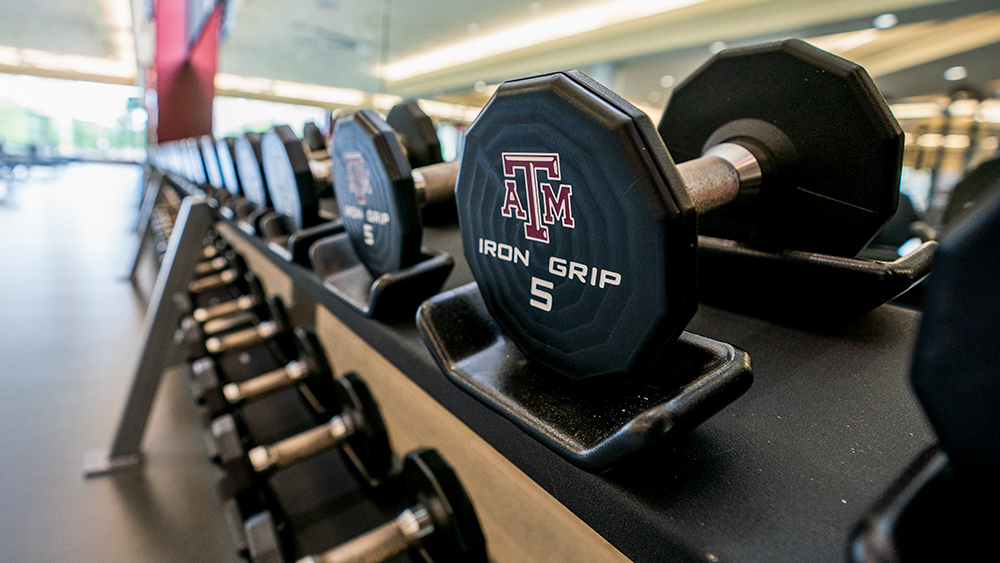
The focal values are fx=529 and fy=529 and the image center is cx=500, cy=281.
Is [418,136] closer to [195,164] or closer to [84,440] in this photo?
[84,440]

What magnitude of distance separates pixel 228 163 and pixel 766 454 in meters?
1.49

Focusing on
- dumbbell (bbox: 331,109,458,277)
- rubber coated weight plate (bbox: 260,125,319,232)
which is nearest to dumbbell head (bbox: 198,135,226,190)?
rubber coated weight plate (bbox: 260,125,319,232)

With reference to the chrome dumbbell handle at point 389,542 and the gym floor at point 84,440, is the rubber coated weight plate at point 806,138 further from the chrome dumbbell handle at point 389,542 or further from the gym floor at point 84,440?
the gym floor at point 84,440

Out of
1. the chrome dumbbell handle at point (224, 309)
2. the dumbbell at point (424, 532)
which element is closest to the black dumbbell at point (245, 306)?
the chrome dumbbell handle at point (224, 309)

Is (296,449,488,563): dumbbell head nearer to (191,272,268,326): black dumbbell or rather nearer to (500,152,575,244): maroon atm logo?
(500,152,575,244): maroon atm logo

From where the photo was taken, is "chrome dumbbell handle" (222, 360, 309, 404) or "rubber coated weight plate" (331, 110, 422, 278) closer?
"rubber coated weight plate" (331, 110, 422, 278)

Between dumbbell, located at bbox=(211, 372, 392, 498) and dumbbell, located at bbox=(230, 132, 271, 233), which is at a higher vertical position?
dumbbell, located at bbox=(230, 132, 271, 233)

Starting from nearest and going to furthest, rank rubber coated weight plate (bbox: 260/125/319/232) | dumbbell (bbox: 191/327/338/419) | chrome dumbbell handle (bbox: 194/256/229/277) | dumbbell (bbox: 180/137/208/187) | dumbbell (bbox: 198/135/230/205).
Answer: rubber coated weight plate (bbox: 260/125/319/232) → dumbbell (bbox: 191/327/338/419) → dumbbell (bbox: 198/135/230/205) → chrome dumbbell handle (bbox: 194/256/229/277) → dumbbell (bbox: 180/137/208/187)

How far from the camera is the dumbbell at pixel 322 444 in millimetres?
805

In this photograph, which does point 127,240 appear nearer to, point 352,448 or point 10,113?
point 352,448

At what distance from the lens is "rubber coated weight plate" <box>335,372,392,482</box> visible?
0.88 metres

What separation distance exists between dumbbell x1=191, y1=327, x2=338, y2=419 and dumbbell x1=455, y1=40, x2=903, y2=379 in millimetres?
780

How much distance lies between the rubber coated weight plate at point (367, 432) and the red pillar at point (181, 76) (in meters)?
5.93

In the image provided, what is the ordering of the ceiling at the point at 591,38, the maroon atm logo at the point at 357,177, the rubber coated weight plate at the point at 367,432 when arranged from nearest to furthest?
the maroon atm logo at the point at 357,177
the rubber coated weight plate at the point at 367,432
the ceiling at the point at 591,38
